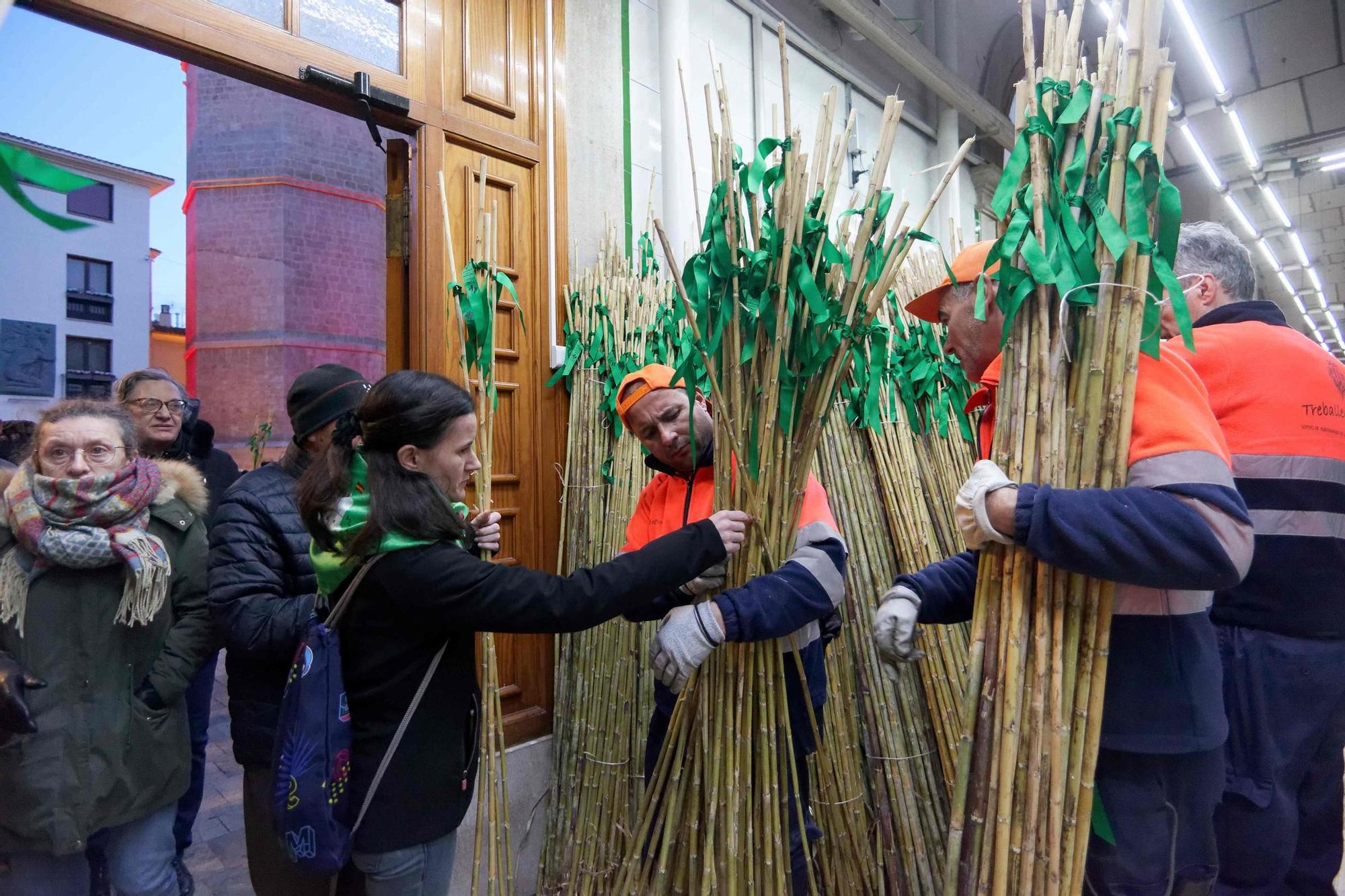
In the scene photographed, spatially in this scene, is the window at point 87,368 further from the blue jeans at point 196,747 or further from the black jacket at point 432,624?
the black jacket at point 432,624

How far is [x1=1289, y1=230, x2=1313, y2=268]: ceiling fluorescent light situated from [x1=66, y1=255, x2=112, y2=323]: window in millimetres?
Result: 11164

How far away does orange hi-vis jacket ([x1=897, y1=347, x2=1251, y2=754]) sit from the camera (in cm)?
94

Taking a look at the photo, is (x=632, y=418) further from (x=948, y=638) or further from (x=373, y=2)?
(x=373, y=2)

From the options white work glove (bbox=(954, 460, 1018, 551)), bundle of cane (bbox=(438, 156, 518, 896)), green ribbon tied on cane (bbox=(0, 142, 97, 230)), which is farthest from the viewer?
bundle of cane (bbox=(438, 156, 518, 896))

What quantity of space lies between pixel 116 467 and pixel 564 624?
1.18m

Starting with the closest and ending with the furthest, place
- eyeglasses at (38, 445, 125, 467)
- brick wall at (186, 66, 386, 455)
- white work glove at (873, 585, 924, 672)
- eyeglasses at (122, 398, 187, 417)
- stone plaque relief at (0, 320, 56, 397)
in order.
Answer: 1. white work glove at (873, 585, 924, 672)
2. eyeglasses at (38, 445, 125, 467)
3. eyeglasses at (122, 398, 187, 417)
4. stone plaque relief at (0, 320, 56, 397)
5. brick wall at (186, 66, 386, 455)

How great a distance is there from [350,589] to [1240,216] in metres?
9.62

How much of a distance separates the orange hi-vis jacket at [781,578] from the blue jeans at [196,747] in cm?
149

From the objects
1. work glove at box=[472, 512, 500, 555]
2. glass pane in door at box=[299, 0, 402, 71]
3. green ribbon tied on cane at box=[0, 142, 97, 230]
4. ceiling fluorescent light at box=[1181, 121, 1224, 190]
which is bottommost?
work glove at box=[472, 512, 500, 555]

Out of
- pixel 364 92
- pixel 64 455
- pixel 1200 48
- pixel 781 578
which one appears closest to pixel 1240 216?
pixel 1200 48

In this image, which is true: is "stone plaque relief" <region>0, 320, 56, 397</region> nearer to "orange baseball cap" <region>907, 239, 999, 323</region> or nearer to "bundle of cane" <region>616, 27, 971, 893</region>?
"bundle of cane" <region>616, 27, 971, 893</region>

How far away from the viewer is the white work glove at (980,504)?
3.41 ft

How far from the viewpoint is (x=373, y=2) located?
2.30 meters

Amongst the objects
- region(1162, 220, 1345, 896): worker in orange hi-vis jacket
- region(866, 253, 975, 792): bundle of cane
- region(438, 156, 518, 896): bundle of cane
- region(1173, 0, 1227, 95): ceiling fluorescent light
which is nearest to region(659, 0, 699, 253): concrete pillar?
region(866, 253, 975, 792): bundle of cane
